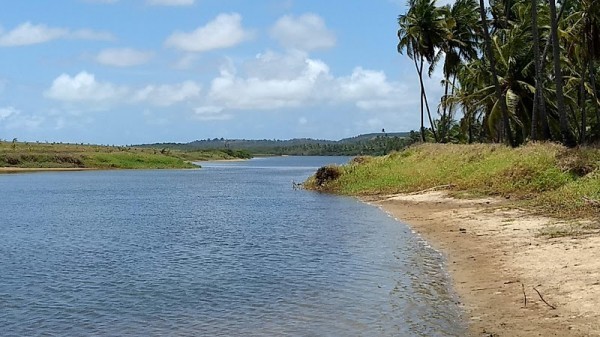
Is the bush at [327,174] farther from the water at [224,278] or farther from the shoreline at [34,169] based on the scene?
the shoreline at [34,169]

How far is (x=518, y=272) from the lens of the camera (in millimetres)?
14555

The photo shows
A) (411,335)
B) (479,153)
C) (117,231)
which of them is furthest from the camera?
(479,153)

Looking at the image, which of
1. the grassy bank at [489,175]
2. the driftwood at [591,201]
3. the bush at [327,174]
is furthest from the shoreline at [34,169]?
the driftwood at [591,201]

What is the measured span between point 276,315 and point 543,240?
837 centimetres

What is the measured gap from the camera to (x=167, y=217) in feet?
107

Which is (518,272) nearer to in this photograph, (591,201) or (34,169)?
(591,201)

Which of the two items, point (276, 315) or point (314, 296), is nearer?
point (276, 315)

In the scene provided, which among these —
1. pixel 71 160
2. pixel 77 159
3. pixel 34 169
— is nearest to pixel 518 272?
pixel 34 169

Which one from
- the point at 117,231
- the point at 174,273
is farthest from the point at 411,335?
the point at 117,231

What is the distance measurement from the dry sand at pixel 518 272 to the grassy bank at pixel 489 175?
7.55 feet

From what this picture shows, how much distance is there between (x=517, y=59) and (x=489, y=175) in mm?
15596

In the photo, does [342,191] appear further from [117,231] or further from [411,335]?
[411,335]

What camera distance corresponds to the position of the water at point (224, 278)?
1194 cm

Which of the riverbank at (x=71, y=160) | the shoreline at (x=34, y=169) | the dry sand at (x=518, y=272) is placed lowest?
the dry sand at (x=518, y=272)
